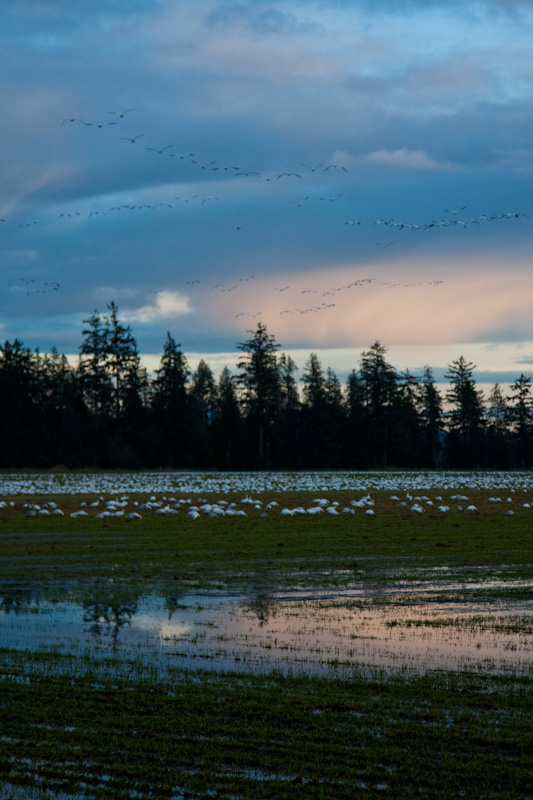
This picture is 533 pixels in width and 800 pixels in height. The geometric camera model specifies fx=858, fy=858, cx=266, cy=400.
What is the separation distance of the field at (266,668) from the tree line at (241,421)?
2658 inches

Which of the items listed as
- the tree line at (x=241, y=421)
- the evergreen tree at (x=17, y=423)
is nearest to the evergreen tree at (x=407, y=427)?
the tree line at (x=241, y=421)

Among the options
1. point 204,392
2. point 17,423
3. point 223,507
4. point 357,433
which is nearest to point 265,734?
point 223,507

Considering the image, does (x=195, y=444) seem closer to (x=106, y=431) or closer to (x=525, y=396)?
(x=106, y=431)

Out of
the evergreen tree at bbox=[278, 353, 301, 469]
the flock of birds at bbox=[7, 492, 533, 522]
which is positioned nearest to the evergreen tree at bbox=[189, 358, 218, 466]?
the evergreen tree at bbox=[278, 353, 301, 469]

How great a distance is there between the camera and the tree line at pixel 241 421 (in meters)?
93.1

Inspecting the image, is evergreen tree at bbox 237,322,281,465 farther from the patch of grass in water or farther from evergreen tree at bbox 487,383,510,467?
the patch of grass in water

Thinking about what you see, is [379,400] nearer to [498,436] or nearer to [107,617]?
[498,436]

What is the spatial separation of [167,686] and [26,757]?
7.96ft

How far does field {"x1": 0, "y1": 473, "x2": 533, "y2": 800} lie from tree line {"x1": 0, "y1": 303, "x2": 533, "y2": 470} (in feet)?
222

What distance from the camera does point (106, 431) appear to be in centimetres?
9912

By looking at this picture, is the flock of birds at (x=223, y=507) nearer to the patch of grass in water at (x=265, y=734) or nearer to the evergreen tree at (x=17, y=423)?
the patch of grass in water at (x=265, y=734)

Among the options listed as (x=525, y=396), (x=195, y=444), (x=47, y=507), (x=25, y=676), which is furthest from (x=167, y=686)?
(x=525, y=396)

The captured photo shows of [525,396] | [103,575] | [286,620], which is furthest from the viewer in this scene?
[525,396]

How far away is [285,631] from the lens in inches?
499
